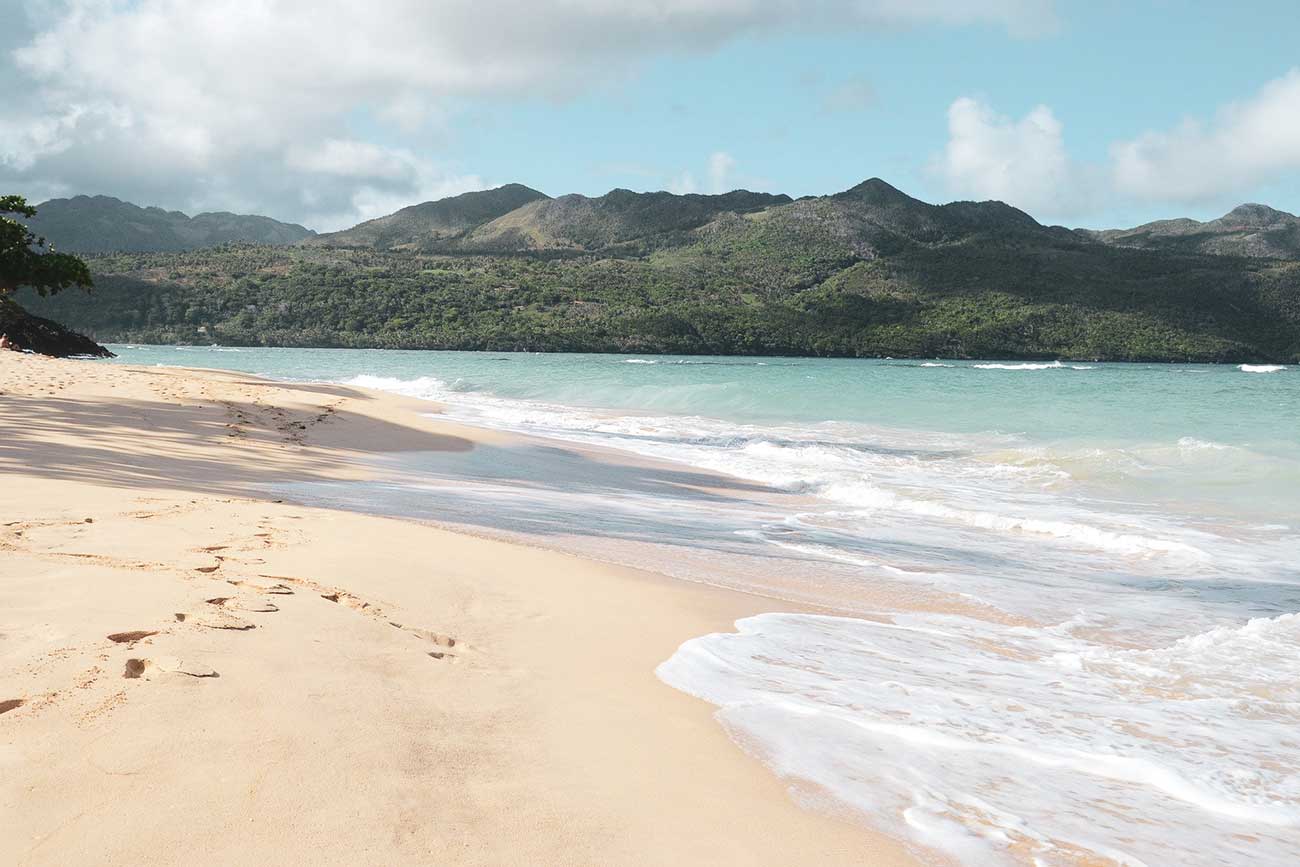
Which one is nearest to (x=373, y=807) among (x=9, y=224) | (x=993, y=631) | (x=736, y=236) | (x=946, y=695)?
(x=946, y=695)

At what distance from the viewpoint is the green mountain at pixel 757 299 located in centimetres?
9050

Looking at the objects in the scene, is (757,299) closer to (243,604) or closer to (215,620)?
(243,604)

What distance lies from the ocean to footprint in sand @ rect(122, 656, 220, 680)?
1.94 metres

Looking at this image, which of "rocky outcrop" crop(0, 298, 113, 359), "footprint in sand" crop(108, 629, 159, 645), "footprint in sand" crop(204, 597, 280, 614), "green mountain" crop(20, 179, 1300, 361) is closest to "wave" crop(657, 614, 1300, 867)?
"footprint in sand" crop(204, 597, 280, 614)

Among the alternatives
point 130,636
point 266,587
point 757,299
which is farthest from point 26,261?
point 757,299

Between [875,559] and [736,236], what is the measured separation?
136m

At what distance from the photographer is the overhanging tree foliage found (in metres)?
27.6

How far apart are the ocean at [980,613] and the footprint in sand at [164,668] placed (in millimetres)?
A: 1935

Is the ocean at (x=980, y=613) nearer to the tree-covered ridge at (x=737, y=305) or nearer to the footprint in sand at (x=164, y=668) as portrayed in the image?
the footprint in sand at (x=164, y=668)

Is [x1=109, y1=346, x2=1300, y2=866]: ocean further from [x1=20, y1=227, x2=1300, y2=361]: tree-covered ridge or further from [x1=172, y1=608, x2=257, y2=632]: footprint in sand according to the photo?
[x1=20, y1=227, x2=1300, y2=361]: tree-covered ridge

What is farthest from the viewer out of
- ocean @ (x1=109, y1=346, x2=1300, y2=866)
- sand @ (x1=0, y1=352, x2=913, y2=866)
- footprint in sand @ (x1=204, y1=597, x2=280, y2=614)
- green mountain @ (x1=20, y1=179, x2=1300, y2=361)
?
green mountain @ (x1=20, y1=179, x2=1300, y2=361)

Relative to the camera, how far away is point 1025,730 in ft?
13.2

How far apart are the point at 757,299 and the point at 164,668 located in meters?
109

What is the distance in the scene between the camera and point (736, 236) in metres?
140
